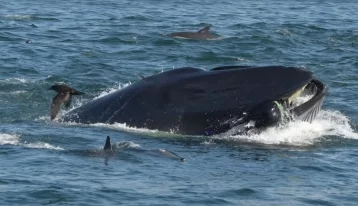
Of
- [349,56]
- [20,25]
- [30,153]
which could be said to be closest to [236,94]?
[30,153]

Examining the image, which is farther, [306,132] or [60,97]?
[60,97]

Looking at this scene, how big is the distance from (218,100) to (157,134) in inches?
45.7

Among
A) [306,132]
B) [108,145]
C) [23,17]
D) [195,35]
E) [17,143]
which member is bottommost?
[17,143]

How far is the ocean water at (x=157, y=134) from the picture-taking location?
47.0 feet

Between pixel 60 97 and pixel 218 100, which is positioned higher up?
pixel 218 100

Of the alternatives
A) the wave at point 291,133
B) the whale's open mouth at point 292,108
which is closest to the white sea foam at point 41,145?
the wave at point 291,133

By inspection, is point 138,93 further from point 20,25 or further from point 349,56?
point 20,25

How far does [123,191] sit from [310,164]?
329cm

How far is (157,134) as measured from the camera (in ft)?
53.6

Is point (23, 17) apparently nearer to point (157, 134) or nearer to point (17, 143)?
point (17, 143)

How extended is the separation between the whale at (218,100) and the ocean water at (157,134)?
29cm

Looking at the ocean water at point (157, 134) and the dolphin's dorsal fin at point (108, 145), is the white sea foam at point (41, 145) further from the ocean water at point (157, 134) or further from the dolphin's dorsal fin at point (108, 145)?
the dolphin's dorsal fin at point (108, 145)

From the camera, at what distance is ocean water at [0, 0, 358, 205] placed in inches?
564

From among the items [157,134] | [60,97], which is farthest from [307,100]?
[60,97]
